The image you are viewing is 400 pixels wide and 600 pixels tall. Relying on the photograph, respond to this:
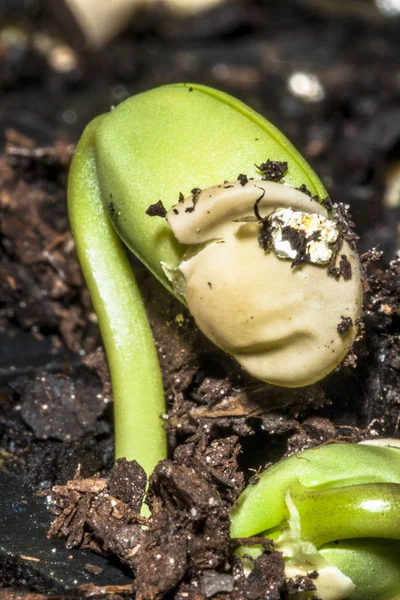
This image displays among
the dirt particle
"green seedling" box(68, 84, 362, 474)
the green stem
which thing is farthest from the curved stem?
the green stem

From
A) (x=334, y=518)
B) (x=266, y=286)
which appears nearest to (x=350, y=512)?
(x=334, y=518)

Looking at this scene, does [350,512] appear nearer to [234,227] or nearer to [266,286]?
[266,286]

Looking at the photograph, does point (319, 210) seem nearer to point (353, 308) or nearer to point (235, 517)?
point (353, 308)

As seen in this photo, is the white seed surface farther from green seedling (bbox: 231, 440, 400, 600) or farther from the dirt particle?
green seedling (bbox: 231, 440, 400, 600)

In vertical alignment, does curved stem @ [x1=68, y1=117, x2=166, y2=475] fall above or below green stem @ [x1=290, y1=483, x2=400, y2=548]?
above

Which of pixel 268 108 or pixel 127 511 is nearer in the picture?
pixel 127 511

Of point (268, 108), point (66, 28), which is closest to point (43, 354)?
point (268, 108)
